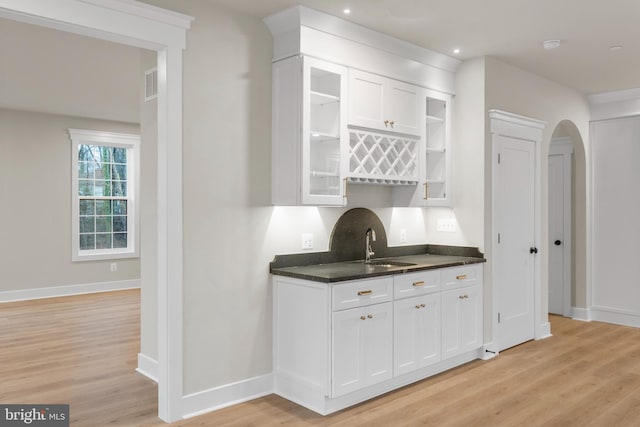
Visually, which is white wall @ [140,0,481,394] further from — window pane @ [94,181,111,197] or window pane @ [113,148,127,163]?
window pane @ [113,148,127,163]

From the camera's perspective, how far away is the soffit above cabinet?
3.48 metres

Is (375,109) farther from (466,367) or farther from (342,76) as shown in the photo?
(466,367)

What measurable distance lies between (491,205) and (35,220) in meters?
6.55

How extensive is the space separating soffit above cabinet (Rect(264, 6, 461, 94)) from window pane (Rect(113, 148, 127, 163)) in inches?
230

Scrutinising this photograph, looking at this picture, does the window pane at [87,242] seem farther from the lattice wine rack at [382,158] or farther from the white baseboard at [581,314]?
the white baseboard at [581,314]

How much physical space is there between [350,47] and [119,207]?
618 cm

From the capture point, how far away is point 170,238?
3.17m

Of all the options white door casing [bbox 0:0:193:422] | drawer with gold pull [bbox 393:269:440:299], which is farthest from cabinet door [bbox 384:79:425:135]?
white door casing [bbox 0:0:193:422]

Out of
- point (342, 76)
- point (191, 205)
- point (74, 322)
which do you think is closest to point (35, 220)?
point (74, 322)

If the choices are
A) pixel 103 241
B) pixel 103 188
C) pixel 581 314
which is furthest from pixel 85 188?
pixel 581 314

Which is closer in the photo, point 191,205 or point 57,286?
point 191,205

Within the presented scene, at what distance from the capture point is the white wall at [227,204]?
10.7ft

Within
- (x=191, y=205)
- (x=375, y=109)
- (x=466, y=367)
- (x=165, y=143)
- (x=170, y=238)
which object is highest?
(x=375, y=109)

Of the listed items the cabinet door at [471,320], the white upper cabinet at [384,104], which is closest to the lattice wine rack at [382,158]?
the white upper cabinet at [384,104]
